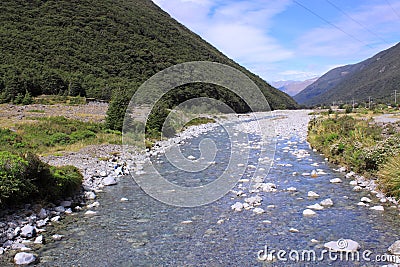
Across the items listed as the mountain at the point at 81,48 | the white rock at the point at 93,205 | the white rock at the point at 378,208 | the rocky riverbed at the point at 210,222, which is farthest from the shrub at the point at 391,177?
the mountain at the point at 81,48

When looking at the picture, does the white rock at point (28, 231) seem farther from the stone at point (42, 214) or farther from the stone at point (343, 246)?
the stone at point (343, 246)

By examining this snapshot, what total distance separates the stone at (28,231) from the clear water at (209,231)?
651 millimetres

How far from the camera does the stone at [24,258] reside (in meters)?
7.16

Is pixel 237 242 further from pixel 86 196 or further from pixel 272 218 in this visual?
pixel 86 196

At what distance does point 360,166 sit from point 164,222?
328 inches

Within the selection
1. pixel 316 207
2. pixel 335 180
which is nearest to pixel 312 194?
pixel 316 207

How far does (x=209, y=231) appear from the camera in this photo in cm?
892

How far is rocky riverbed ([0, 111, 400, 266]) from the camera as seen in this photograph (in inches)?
304

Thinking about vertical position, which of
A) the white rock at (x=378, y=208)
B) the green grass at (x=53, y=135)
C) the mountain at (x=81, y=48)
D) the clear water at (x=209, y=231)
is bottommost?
the clear water at (x=209, y=231)

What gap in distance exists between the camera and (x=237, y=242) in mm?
8141

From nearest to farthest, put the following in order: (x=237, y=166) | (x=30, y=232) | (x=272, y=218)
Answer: (x=30, y=232) < (x=272, y=218) < (x=237, y=166)

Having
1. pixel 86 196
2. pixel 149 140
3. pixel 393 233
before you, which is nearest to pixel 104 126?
pixel 149 140

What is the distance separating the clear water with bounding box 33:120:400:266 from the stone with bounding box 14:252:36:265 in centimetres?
21

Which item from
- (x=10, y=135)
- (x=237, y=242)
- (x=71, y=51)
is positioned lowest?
(x=237, y=242)
